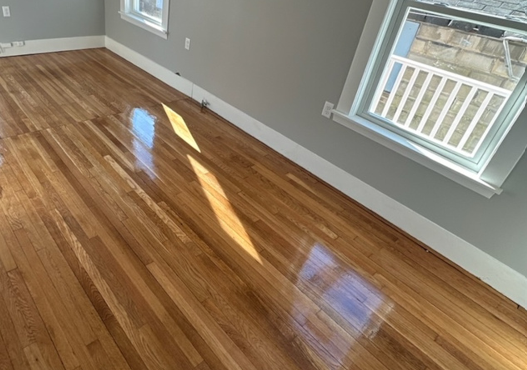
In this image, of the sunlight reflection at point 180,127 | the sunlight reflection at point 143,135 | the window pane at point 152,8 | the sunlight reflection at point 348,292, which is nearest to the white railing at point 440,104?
the sunlight reflection at point 348,292

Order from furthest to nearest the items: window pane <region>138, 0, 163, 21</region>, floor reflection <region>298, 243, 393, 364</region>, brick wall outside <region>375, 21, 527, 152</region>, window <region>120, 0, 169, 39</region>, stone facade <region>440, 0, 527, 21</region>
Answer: window pane <region>138, 0, 163, 21</region>, window <region>120, 0, 169, 39</region>, brick wall outside <region>375, 21, 527, 152</region>, stone facade <region>440, 0, 527, 21</region>, floor reflection <region>298, 243, 393, 364</region>

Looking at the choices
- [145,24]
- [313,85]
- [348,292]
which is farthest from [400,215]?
[145,24]

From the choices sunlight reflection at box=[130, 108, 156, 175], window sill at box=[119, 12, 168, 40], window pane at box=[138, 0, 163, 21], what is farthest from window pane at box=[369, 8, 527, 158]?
window pane at box=[138, 0, 163, 21]

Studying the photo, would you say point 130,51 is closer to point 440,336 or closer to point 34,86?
point 34,86

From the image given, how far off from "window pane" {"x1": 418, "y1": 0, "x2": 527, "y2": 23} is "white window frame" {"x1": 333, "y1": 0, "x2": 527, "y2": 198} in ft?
1.12

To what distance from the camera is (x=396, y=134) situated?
2.11m

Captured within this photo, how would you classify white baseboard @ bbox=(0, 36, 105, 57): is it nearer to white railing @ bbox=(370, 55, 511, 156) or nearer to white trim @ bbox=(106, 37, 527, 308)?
white trim @ bbox=(106, 37, 527, 308)

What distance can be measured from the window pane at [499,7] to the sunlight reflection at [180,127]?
1.99m

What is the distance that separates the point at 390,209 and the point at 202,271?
138 centimetres

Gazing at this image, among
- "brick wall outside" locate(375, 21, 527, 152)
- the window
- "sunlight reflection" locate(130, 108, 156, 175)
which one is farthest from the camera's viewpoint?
the window

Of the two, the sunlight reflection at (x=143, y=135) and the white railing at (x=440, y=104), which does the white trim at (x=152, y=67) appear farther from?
the white railing at (x=440, y=104)

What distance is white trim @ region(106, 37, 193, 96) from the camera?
11.3 feet

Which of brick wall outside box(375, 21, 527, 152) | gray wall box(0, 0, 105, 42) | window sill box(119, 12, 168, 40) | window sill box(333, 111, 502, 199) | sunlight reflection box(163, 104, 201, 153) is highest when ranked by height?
brick wall outside box(375, 21, 527, 152)

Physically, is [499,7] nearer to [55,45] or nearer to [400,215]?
[400,215]
